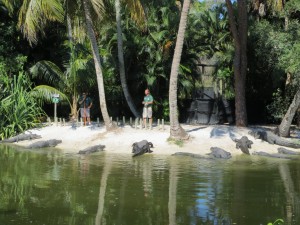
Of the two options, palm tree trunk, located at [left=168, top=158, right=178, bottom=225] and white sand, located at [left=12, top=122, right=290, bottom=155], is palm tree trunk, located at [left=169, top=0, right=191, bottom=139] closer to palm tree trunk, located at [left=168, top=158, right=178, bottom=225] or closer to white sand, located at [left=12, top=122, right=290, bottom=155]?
white sand, located at [left=12, top=122, right=290, bottom=155]

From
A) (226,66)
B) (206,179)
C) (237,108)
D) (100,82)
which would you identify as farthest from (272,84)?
(206,179)

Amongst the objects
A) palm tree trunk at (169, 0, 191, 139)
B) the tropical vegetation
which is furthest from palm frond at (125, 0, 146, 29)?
palm tree trunk at (169, 0, 191, 139)

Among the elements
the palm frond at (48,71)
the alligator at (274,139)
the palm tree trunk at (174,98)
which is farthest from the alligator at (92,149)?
the palm frond at (48,71)

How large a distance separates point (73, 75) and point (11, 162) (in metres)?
9.26

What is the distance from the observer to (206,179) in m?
11.9

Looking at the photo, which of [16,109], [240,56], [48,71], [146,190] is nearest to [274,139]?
[240,56]

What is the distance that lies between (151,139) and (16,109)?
637 centimetres

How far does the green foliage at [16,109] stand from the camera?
66.7 ft

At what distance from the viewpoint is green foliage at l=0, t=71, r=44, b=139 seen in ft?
66.7

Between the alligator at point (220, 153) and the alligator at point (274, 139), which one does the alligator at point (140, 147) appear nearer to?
the alligator at point (220, 153)

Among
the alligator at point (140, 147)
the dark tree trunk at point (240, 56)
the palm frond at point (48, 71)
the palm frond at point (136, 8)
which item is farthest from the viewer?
the palm frond at point (48, 71)

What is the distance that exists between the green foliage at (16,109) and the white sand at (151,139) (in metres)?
1.28

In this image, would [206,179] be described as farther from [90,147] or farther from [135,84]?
[135,84]

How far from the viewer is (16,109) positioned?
20.6 metres
